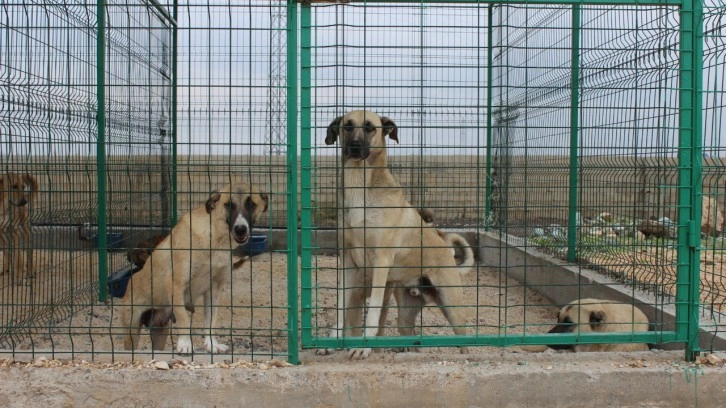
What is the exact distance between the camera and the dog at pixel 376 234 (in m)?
4.91

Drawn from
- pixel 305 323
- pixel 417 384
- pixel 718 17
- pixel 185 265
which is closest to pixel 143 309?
pixel 185 265

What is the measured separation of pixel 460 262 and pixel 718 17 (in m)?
2.88

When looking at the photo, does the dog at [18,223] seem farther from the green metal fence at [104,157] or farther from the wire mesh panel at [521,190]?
the wire mesh panel at [521,190]

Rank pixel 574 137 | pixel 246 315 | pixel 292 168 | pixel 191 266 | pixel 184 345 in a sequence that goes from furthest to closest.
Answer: pixel 574 137 → pixel 246 315 → pixel 191 266 → pixel 184 345 → pixel 292 168

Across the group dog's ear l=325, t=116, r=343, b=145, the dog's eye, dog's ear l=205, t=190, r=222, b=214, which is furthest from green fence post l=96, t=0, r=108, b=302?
dog's ear l=325, t=116, r=343, b=145

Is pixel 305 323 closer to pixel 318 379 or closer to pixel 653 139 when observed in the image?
pixel 318 379

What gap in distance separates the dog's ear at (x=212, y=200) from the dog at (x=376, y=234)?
1.14 meters

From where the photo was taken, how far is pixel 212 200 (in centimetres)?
566

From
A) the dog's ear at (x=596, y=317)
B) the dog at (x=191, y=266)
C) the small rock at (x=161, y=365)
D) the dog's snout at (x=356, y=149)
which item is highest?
the dog's snout at (x=356, y=149)

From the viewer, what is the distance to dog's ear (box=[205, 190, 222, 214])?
555 centimetres

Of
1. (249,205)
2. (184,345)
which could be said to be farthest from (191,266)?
(184,345)

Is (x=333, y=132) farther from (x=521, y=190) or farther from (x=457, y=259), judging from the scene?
(x=521, y=190)

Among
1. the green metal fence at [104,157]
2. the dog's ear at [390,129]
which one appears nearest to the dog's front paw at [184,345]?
the green metal fence at [104,157]

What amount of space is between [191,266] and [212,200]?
58 cm
